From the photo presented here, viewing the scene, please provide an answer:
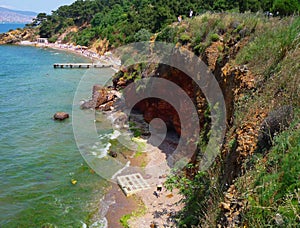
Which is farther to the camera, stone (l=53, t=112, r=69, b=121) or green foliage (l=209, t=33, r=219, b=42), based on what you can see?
stone (l=53, t=112, r=69, b=121)

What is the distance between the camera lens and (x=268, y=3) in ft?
101

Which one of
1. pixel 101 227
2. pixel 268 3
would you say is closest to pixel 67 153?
pixel 101 227

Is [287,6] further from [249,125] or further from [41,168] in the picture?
[41,168]

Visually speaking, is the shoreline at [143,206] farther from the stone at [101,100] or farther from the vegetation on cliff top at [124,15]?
the vegetation on cliff top at [124,15]

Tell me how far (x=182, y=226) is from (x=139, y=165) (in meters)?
9.80

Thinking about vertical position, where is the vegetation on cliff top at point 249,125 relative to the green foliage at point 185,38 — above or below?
below

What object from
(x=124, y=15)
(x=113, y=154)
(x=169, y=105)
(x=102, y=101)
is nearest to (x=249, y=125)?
(x=113, y=154)

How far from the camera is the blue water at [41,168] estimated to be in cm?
1499

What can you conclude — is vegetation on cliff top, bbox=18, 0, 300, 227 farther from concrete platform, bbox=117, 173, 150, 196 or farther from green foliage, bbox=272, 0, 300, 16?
concrete platform, bbox=117, 173, 150, 196

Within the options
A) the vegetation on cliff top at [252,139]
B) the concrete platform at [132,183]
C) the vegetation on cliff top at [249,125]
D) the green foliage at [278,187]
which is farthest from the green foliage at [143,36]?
the green foliage at [278,187]

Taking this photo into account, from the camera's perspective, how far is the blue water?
15.0 metres

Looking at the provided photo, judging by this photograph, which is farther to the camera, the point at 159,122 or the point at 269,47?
the point at 159,122

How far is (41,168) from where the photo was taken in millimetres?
19719

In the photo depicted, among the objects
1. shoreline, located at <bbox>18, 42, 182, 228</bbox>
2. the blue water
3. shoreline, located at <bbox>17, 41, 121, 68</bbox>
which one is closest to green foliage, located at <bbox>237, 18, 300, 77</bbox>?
shoreline, located at <bbox>18, 42, 182, 228</bbox>
